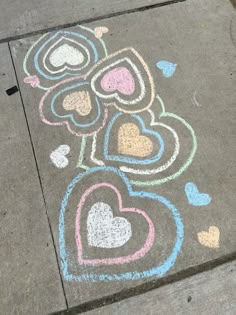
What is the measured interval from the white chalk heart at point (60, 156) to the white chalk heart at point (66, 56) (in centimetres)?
87

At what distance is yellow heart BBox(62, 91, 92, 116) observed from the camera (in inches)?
130

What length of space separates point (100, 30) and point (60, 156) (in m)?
1.42

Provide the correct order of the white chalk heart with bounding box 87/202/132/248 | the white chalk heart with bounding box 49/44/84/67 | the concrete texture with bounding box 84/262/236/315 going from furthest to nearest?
the white chalk heart with bounding box 49/44/84/67, the white chalk heart with bounding box 87/202/132/248, the concrete texture with bounding box 84/262/236/315

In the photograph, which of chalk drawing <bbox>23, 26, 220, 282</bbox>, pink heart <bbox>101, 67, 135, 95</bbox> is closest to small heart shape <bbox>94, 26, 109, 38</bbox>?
chalk drawing <bbox>23, 26, 220, 282</bbox>

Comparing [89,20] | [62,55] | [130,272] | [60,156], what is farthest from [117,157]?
[89,20]

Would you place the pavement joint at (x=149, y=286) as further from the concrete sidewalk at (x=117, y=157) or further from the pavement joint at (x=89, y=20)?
the pavement joint at (x=89, y=20)

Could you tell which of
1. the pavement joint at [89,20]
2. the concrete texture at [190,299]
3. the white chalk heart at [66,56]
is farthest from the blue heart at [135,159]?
the pavement joint at [89,20]

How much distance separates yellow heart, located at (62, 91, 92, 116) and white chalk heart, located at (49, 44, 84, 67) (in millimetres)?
356

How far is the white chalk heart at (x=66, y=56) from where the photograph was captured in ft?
11.8

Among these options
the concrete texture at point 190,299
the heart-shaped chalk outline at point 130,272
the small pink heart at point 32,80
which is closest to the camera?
the concrete texture at point 190,299

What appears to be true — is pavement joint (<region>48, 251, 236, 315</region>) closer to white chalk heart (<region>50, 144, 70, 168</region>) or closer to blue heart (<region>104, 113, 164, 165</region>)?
blue heart (<region>104, 113, 164, 165</region>)

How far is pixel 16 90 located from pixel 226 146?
5.78 feet

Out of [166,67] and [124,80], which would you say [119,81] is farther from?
[166,67]

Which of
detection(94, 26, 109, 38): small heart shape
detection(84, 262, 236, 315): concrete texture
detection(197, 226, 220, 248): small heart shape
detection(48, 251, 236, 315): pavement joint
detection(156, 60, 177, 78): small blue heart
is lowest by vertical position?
detection(84, 262, 236, 315): concrete texture
